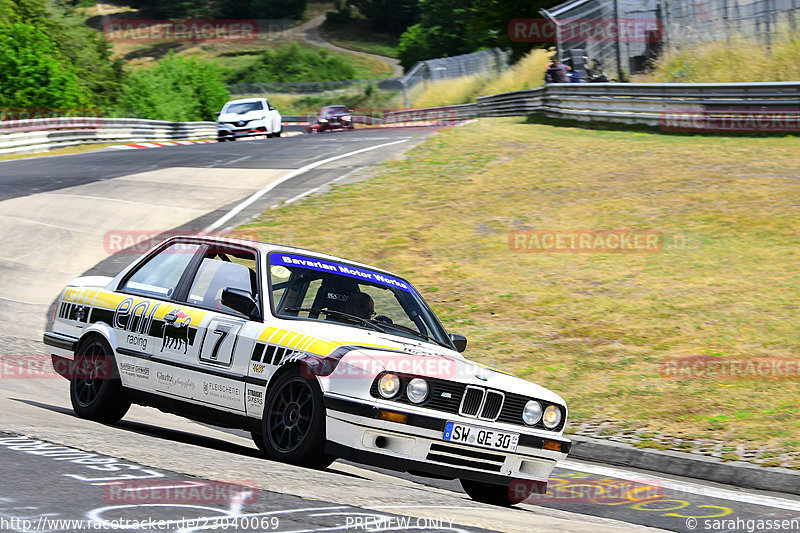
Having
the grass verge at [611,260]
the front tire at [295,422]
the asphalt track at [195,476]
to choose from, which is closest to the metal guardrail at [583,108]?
the grass verge at [611,260]

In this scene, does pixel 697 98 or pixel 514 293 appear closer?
pixel 514 293

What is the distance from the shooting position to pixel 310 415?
629cm

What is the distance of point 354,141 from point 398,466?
2517 centimetres

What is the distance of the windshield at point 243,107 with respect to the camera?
127 ft

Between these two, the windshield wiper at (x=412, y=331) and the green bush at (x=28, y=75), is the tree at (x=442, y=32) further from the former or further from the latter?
the windshield wiper at (x=412, y=331)

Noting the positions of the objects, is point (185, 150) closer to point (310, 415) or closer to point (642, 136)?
point (642, 136)

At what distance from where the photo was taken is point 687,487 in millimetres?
7598

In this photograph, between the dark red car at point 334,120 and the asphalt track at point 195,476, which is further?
the dark red car at point 334,120

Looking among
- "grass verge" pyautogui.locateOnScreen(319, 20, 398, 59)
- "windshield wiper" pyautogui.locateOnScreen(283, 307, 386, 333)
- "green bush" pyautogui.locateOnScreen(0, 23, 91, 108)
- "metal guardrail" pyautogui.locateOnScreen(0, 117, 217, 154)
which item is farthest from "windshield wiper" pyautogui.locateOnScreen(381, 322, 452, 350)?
"grass verge" pyautogui.locateOnScreen(319, 20, 398, 59)

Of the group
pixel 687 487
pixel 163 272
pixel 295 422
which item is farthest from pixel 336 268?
pixel 687 487

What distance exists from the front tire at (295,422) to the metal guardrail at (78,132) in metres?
26.2

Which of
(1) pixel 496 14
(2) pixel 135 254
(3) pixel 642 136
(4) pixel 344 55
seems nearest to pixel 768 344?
(2) pixel 135 254

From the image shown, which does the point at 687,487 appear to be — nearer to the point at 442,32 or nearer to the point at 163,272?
the point at 163,272

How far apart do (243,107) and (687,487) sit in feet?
109
